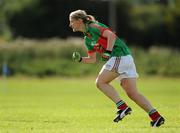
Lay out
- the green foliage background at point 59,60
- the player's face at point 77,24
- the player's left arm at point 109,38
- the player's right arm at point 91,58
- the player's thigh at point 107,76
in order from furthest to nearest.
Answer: the green foliage background at point 59,60 < the player's right arm at point 91,58 < the player's thigh at point 107,76 < the player's face at point 77,24 < the player's left arm at point 109,38

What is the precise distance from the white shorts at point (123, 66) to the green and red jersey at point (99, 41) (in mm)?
113

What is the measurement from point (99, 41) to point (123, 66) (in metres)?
0.68

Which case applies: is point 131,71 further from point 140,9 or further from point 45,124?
point 140,9

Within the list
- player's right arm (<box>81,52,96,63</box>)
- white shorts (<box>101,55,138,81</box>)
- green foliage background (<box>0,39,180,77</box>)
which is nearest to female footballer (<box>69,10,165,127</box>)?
white shorts (<box>101,55,138,81</box>)

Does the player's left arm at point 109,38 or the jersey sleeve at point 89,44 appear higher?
the player's left arm at point 109,38

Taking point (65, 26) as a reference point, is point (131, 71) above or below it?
above

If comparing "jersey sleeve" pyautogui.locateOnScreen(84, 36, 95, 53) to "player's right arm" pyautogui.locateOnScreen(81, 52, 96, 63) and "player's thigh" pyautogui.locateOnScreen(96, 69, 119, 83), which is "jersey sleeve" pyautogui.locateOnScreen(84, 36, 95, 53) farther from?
"player's thigh" pyautogui.locateOnScreen(96, 69, 119, 83)

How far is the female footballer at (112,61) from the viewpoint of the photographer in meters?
14.2

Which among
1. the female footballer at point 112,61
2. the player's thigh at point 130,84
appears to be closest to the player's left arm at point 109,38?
the female footballer at point 112,61

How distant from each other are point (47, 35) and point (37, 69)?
26134 mm

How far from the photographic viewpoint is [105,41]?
14.3 m

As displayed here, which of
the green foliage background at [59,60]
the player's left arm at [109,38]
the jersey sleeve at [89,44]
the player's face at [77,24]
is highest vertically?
the player's face at [77,24]

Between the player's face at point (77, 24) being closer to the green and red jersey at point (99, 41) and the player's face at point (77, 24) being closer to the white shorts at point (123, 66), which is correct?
the green and red jersey at point (99, 41)

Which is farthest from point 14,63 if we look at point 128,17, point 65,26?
point 128,17
